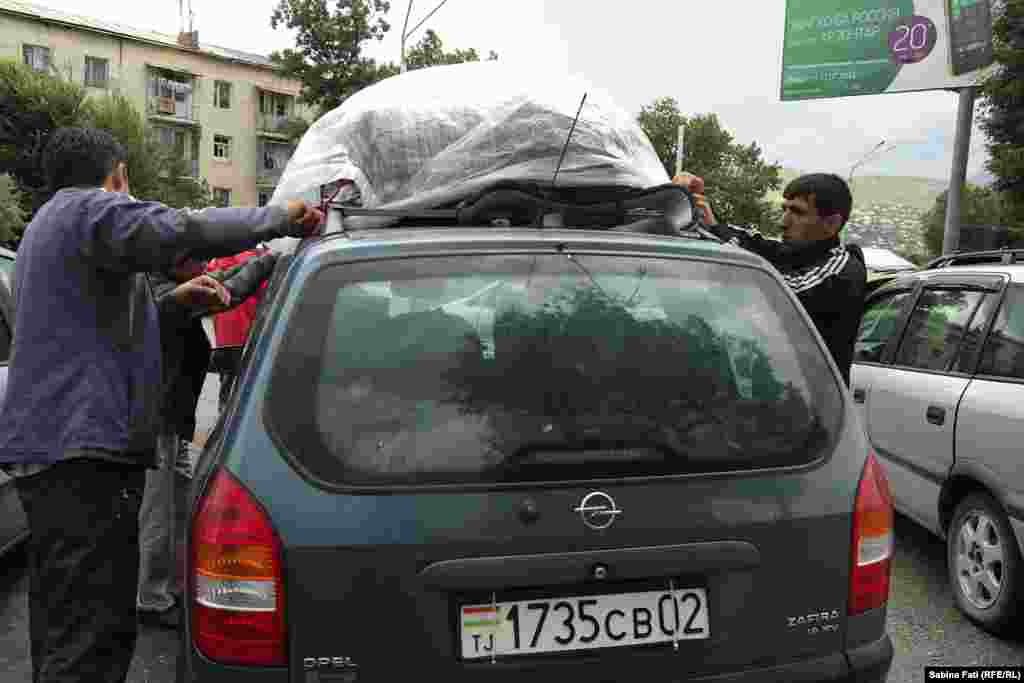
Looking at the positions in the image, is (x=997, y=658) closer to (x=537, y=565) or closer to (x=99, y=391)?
(x=537, y=565)

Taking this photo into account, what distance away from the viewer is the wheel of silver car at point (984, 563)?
387cm

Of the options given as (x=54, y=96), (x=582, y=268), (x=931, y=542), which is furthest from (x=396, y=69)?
(x=582, y=268)

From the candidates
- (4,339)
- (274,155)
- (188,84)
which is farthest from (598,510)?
(274,155)

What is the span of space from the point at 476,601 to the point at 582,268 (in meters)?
0.77

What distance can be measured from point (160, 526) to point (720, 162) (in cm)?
6971

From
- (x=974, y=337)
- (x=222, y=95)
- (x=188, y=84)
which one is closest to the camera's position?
(x=974, y=337)

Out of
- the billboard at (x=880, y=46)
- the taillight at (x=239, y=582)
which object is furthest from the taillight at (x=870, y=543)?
the billboard at (x=880, y=46)

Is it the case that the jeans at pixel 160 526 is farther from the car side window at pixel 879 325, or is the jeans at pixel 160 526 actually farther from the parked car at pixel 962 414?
the car side window at pixel 879 325

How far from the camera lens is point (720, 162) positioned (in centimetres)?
7038

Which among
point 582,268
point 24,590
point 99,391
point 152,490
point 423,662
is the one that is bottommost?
point 24,590

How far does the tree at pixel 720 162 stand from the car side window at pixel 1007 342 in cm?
6133

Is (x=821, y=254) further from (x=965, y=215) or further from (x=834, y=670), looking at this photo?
(x=965, y=215)

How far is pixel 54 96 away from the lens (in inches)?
1407

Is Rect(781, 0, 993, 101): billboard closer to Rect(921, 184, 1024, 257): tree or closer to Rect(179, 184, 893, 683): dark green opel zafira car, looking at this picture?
Rect(179, 184, 893, 683): dark green opel zafira car
